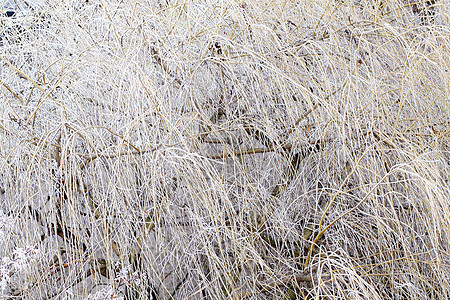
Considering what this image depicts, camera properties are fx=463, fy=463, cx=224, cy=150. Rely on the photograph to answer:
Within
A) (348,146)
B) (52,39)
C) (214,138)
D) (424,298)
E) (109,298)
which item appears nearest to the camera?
(109,298)

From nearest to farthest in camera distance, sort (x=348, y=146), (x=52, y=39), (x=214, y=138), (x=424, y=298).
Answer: (x=424, y=298), (x=348, y=146), (x=214, y=138), (x=52, y=39)

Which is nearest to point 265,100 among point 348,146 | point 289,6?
point 348,146

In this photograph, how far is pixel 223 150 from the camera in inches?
54.3

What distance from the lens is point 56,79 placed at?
56.2 inches

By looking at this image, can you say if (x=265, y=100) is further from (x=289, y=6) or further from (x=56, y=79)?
(x=56, y=79)

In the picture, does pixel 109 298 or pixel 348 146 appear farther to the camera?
pixel 348 146

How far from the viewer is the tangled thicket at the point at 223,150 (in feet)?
4.18

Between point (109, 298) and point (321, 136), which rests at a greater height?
point (321, 136)

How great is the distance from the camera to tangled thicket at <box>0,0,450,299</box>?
1.28 metres

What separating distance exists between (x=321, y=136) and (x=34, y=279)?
3.02ft

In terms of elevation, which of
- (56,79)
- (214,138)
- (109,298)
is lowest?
(109,298)

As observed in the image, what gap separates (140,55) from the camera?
1475mm

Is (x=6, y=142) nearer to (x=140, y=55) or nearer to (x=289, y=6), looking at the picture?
(x=140, y=55)

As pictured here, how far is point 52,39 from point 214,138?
0.74 metres
